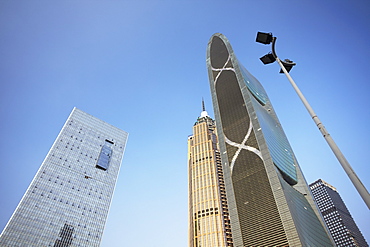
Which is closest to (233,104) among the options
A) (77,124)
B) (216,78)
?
(216,78)

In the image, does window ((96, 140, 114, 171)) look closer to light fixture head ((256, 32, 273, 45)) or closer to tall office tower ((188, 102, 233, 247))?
tall office tower ((188, 102, 233, 247))

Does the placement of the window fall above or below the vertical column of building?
above

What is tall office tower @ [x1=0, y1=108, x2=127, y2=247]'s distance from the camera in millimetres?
98875

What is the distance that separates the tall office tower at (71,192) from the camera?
98.9m

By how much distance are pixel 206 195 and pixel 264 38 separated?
108m

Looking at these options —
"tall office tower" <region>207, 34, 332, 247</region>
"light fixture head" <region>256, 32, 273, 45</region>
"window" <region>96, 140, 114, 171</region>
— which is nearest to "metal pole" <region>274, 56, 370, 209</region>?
"light fixture head" <region>256, 32, 273, 45</region>

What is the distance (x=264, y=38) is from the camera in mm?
18953

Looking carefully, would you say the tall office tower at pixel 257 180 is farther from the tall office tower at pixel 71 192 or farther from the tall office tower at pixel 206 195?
the tall office tower at pixel 71 192

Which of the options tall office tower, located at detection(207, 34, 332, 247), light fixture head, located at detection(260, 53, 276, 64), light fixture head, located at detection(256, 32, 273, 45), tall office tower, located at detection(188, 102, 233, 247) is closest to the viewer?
light fixture head, located at detection(256, 32, 273, 45)

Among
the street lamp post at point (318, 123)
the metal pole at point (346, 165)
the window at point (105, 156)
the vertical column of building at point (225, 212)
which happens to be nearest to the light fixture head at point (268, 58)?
the street lamp post at point (318, 123)

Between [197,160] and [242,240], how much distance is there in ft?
269

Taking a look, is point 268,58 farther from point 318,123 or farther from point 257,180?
point 257,180

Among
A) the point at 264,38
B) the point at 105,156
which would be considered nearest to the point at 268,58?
the point at 264,38

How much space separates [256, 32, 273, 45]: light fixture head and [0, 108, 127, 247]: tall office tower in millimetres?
108509
